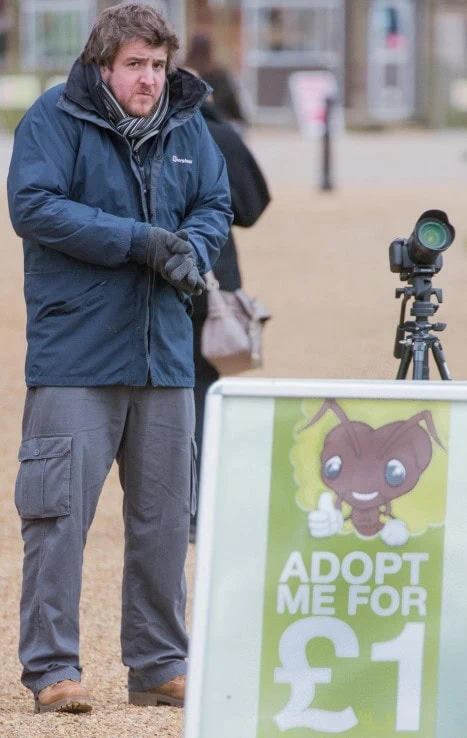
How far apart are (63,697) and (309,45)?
30334 mm

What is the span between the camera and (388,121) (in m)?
33.1

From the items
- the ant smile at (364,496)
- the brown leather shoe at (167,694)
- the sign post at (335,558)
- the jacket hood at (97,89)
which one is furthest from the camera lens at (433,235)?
the brown leather shoe at (167,694)

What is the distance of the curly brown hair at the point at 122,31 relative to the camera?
3.74 meters

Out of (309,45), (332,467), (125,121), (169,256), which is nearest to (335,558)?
(332,467)

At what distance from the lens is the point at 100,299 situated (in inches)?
150

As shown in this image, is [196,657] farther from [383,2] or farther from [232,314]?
[383,2]

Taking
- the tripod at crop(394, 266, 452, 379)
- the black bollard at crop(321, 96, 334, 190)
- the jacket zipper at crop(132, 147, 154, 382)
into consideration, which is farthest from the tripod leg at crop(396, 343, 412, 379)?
the black bollard at crop(321, 96, 334, 190)

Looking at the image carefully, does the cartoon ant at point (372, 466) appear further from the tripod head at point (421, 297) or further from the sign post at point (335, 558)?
the tripod head at point (421, 297)

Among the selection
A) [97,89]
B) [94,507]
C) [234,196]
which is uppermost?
[97,89]

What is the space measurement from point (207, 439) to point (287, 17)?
3115 cm

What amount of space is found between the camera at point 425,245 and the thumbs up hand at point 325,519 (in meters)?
1.09

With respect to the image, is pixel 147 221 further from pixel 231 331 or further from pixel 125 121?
pixel 231 331

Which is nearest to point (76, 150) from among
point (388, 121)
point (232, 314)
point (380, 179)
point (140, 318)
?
point (140, 318)

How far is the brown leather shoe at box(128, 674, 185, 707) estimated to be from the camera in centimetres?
402
